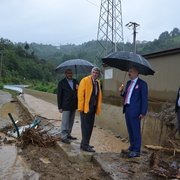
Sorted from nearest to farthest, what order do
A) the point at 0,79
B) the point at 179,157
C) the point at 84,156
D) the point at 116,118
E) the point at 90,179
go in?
the point at 90,179, the point at 179,157, the point at 84,156, the point at 116,118, the point at 0,79

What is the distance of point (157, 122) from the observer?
30.7 ft

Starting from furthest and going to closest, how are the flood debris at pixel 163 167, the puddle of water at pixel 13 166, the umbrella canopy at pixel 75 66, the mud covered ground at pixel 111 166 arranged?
the umbrella canopy at pixel 75 66 < the puddle of water at pixel 13 166 < the mud covered ground at pixel 111 166 < the flood debris at pixel 163 167

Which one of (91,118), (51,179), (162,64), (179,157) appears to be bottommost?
(51,179)

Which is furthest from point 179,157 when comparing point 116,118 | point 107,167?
point 116,118

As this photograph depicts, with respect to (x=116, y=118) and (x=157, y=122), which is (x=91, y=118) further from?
(x=116, y=118)

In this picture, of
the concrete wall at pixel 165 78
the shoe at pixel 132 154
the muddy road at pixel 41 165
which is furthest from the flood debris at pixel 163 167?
the concrete wall at pixel 165 78

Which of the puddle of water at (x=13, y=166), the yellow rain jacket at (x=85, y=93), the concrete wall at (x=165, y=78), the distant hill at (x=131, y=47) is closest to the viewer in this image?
the puddle of water at (x=13, y=166)

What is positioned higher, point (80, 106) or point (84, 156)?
point (80, 106)

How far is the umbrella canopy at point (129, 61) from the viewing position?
7.31 metres

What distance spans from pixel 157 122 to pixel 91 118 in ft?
6.74

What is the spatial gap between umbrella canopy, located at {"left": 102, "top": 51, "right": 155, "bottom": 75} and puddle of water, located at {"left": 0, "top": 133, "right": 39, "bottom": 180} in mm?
2743

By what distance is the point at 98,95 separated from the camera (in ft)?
26.7

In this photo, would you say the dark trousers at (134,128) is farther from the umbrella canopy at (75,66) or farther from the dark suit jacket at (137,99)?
the umbrella canopy at (75,66)

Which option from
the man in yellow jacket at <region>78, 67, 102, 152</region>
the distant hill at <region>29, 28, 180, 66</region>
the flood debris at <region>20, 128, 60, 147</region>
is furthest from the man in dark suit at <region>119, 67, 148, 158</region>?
the distant hill at <region>29, 28, 180, 66</region>
